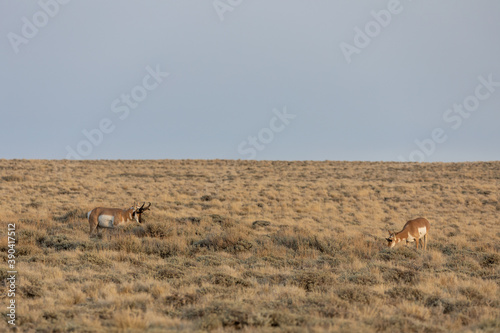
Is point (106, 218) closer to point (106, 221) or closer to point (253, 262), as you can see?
point (106, 221)

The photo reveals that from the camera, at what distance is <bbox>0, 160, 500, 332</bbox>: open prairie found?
648 centimetres

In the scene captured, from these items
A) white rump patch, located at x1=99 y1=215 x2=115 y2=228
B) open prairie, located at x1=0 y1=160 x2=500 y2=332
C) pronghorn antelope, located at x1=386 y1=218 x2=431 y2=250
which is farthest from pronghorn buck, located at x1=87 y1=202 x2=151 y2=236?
pronghorn antelope, located at x1=386 y1=218 x2=431 y2=250

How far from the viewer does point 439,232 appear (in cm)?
1742

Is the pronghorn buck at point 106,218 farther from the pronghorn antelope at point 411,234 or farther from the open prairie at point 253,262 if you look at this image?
the pronghorn antelope at point 411,234

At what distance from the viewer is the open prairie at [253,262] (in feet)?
21.3

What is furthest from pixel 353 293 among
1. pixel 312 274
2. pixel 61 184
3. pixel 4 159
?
pixel 4 159

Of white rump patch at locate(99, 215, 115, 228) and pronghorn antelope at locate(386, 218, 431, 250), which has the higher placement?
white rump patch at locate(99, 215, 115, 228)

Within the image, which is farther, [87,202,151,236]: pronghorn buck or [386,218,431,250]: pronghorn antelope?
[87,202,151,236]: pronghorn buck

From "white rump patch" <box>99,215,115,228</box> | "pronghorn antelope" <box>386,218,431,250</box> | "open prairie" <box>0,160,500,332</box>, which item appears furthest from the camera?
"white rump patch" <box>99,215,115,228</box>

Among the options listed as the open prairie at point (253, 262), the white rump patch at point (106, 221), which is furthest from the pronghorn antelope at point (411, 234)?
the white rump patch at point (106, 221)

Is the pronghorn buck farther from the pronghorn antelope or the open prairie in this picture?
the pronghorn antelope

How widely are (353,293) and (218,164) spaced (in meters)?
39.3

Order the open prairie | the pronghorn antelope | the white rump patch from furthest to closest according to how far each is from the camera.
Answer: the white rump patch < the pronghorn antelope < the open prairie

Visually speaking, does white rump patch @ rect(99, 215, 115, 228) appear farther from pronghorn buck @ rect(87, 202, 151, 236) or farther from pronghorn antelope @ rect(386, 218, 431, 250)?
pronghorn antelope @ rect(386, 218, 431, 250)
